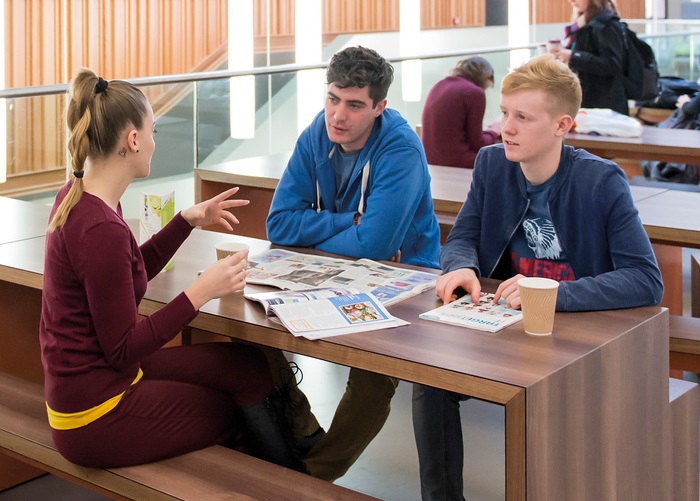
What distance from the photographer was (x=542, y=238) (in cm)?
234

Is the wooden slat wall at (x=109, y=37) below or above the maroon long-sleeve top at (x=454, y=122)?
above

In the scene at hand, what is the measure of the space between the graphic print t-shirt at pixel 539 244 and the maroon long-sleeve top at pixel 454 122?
2.48 metres

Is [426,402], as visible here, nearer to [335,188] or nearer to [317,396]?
[335,188]

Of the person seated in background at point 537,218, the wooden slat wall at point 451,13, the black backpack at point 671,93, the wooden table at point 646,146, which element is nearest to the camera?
the person seated in background at point 537,218

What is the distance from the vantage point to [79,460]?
2.03 meters

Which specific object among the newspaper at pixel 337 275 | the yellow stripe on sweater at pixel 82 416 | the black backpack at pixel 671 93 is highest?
the black backpack at pixel 671 93

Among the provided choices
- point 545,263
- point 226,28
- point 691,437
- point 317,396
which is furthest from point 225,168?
point 226,28

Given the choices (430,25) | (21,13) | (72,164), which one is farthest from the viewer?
(430,25)

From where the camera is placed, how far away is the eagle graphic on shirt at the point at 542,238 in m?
2.32

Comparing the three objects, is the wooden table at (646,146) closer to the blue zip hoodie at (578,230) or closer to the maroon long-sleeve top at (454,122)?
the maroon long-sleeve top at (454,122)

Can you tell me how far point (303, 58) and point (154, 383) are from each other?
657 centimetres

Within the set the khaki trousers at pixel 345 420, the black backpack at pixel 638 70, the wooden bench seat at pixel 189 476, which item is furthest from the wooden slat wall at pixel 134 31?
the wooden bench seat at pixel 189 476

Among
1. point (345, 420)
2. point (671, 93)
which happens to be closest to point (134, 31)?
point (671, 93)

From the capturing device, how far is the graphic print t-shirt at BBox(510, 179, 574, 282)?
2.32 m
